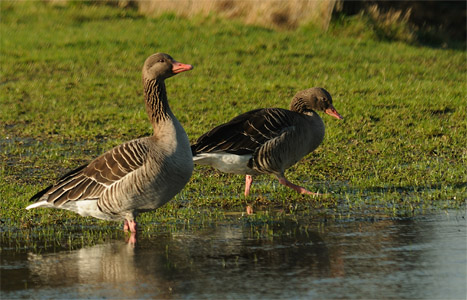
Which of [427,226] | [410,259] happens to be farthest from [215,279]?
[427,226]

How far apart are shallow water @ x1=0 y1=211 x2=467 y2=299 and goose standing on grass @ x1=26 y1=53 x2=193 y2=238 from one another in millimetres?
436

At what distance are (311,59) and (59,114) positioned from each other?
294 inches

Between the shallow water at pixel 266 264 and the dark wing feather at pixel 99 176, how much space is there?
2.14ft

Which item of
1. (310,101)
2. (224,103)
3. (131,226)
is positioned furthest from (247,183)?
(224,103)

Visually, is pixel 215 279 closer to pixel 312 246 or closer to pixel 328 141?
pixel 312 246

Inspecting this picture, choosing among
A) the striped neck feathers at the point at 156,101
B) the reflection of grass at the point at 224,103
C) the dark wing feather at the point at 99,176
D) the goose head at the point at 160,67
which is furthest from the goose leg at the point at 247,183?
the dark wing feather at the point at 99,176

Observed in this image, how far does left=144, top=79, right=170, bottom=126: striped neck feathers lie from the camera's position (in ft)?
29.6

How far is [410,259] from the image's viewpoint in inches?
303

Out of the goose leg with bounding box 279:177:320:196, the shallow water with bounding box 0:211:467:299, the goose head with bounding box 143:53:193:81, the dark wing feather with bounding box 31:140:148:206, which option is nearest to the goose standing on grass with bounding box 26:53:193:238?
the dark wing feather with bounding box 31:140:148:206

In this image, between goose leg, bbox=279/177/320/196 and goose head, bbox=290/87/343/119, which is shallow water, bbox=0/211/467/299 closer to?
goose leg, bbox=279/177/320/196

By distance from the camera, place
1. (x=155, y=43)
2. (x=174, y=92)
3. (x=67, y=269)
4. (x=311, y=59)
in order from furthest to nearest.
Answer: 1. (x=155, y=43)
2. (x=311, y=59)
3. (x=174, y=92)
4. (x=67, y=269)

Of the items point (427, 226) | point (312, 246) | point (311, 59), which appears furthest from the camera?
point (311, 59)

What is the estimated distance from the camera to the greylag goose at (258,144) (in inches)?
418

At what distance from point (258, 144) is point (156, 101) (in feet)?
6.69
